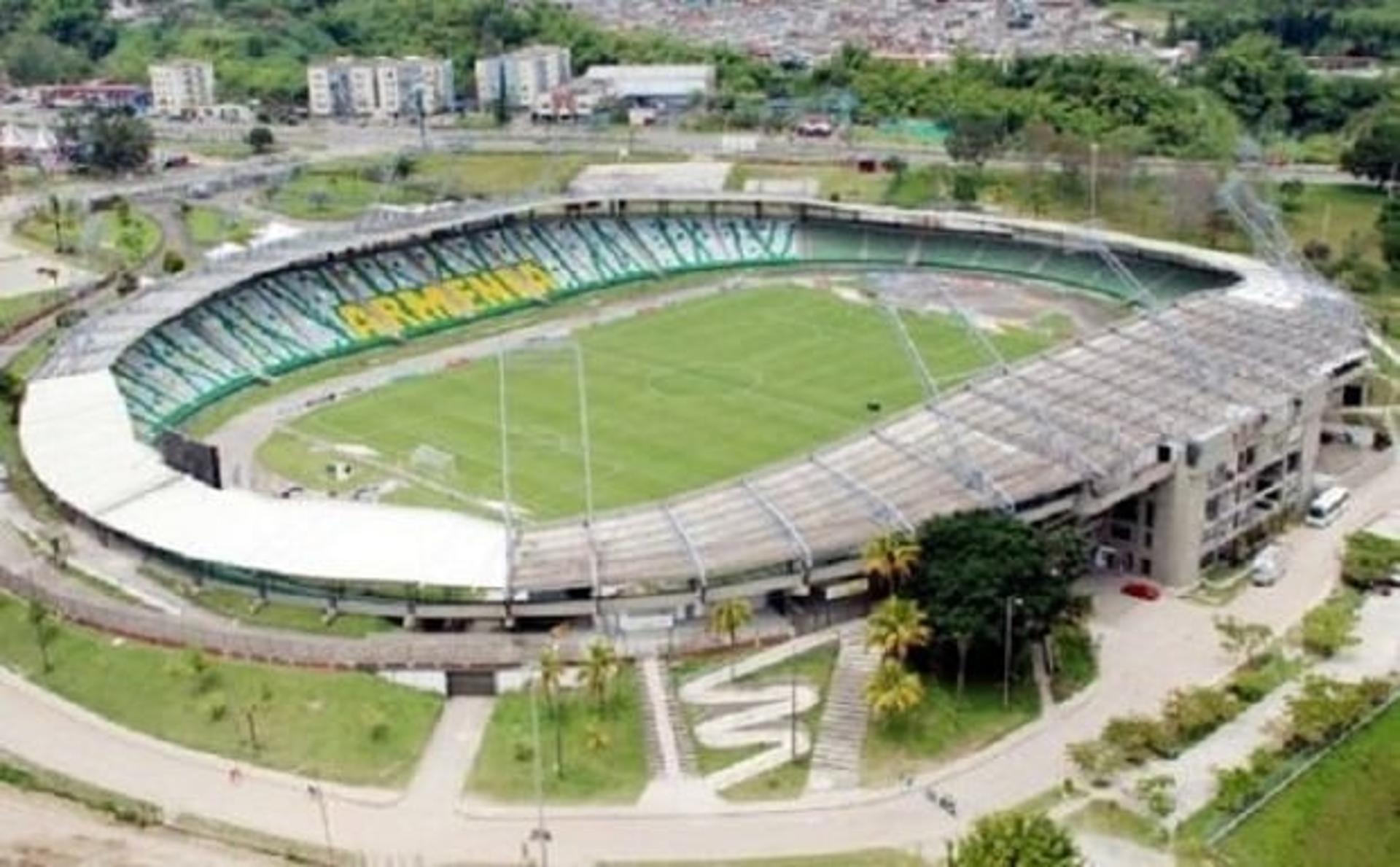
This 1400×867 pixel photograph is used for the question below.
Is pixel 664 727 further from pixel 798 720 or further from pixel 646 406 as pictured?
pixel 646 406

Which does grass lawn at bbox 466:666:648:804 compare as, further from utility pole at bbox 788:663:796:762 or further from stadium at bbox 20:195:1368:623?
utility pole at bbox 788:663:796:762

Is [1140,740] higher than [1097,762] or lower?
higher

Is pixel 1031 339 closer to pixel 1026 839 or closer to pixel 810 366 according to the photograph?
pixel 810 366

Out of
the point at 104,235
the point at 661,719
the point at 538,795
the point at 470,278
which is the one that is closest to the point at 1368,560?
the point at 661,719

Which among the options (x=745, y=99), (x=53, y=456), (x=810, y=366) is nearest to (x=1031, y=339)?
(x=810, y=366)

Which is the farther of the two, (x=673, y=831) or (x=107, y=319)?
(x=107, y=319)
